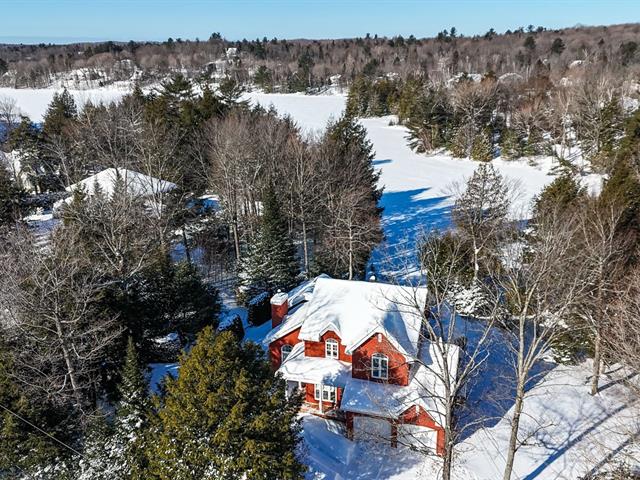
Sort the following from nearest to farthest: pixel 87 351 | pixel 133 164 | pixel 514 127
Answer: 1. pixel 87 351
2. pixel 133 164
3. pixel 514 127

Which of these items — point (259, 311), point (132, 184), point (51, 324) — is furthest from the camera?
point (132, 184)

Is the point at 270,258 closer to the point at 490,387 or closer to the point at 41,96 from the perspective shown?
the point at 490,387

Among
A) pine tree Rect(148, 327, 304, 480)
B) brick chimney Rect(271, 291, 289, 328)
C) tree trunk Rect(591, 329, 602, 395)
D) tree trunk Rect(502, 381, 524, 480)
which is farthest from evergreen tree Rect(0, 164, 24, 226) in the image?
tree trunk Rect(591, 329, 602, 395)

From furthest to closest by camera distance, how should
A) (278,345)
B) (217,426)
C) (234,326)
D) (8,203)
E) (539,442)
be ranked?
(8,203) → (234,326) → (278,345) → (539,442) → (217,426)

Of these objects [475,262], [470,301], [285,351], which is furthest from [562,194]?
[285,351]

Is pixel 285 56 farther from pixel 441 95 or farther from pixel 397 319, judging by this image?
pixel 397 319

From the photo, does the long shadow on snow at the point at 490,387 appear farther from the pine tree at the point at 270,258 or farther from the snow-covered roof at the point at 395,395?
the pine tree at the point at 270,258

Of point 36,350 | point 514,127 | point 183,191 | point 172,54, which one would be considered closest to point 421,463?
point 36,350
